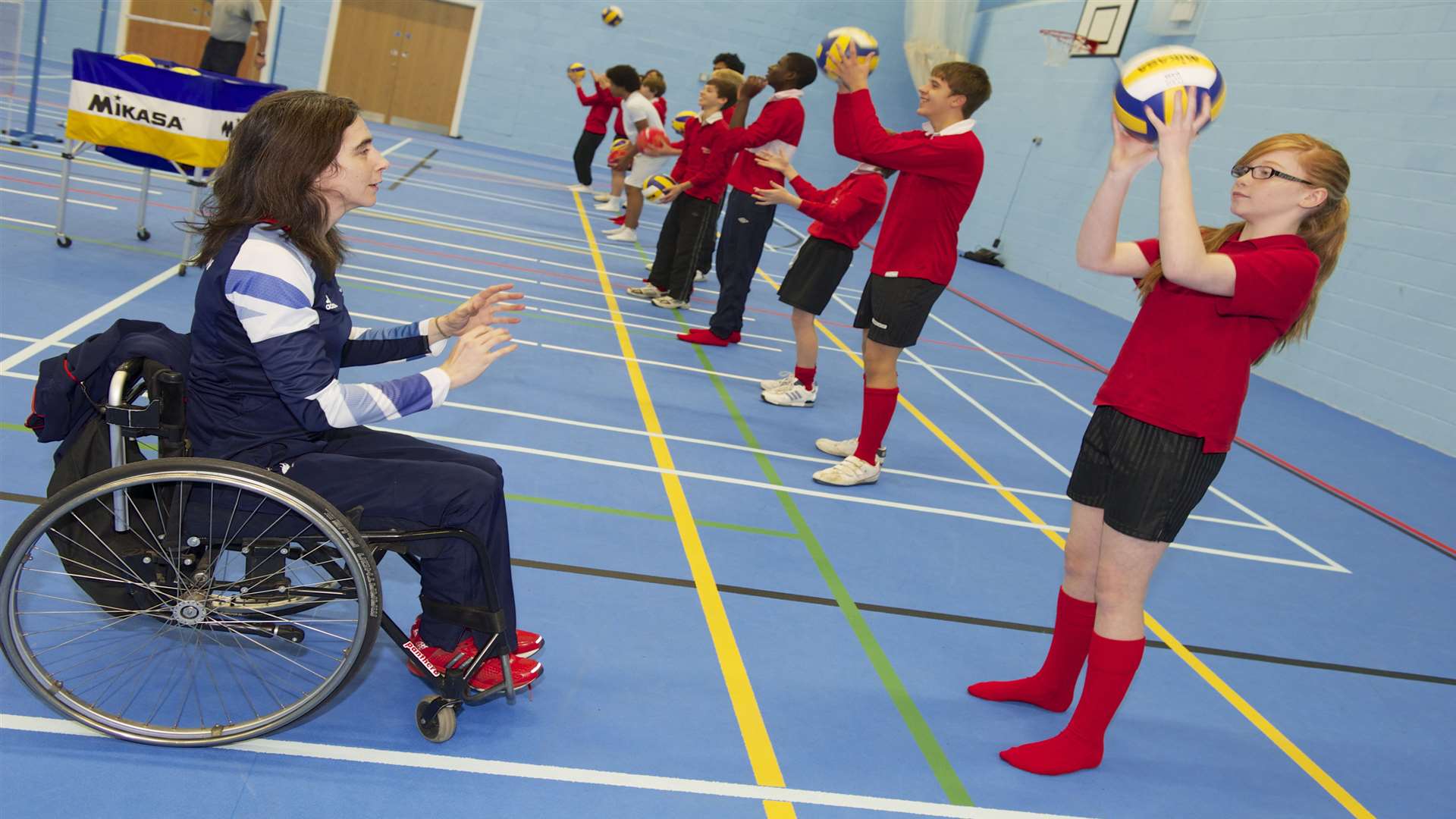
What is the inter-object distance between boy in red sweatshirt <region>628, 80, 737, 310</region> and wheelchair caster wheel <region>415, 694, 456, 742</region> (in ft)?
15.7

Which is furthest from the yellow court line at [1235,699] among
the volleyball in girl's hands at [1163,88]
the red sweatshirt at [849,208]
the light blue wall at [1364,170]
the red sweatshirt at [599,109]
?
the red sweatshirt at [599,109]

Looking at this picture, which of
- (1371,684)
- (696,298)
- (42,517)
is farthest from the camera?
(696,298)

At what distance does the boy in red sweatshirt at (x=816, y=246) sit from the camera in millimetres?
4879

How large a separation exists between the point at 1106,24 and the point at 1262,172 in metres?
10.6

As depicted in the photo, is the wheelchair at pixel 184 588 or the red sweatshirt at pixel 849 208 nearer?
the wheelchair at pixel 184 588

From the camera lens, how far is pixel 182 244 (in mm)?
5781

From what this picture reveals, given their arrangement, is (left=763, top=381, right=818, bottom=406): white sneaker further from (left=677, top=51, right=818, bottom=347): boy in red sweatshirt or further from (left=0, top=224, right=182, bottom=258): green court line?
(left=0, top=224, right=182, bottom=258): green court line

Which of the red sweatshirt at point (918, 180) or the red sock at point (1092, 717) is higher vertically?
the red sweatshirt at point (918, 180)

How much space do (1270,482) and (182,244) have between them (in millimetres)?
6381

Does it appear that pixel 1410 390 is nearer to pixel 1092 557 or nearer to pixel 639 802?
pixel 1092 557

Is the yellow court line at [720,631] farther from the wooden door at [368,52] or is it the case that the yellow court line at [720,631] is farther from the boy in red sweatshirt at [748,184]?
the wooden door at [368,52]

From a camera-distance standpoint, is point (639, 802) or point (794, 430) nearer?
point (639, 802)

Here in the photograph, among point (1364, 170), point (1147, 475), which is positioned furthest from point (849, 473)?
point (1364, 170)

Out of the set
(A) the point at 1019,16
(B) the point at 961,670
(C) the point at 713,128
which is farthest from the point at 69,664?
(A) the point at 1019,16
